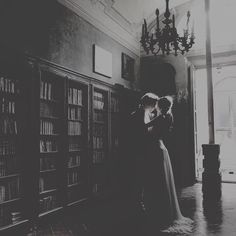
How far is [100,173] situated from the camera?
641 centimetres

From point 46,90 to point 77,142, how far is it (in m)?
1.32

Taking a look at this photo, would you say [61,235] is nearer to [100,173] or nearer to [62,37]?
[100,173]

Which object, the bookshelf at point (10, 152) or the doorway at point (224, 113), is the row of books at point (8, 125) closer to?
the bookshelf at point (10, 152)

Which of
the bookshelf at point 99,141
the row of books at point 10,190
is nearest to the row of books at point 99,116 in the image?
the bookshelf at point 99,141

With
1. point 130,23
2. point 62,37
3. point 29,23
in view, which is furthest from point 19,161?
point 130,23

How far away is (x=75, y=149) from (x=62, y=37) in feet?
6.71

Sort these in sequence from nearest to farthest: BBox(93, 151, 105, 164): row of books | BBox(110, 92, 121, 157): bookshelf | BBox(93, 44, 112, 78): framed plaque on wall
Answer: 1. BBox(93, 151, 105, 164): row of books
2. BBox(93, 44, 112, 78): framed plaque on wall
3. BBox(110, 92, 121, 157): bookshelf

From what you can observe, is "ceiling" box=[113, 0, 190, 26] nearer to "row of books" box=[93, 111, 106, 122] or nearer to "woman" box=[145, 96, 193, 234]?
"row of books" box=[93, 111, 106, 122]

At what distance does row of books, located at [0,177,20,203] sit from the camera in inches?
152

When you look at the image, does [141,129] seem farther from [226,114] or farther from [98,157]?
[226,114]

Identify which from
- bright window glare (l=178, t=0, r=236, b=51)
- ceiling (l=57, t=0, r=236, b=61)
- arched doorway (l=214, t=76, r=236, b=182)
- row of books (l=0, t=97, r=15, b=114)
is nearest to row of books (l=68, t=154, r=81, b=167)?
row of books (l=0, t=97, r=15, b=114)

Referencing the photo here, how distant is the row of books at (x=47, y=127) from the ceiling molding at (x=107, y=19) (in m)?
2.20

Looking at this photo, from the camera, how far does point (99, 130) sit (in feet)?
21.3

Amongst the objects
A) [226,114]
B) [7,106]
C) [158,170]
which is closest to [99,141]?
[158,170]
